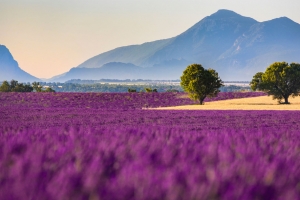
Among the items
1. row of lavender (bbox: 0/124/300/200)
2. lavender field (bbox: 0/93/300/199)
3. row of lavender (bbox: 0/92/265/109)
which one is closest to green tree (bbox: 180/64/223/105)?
row of lavender (bbox: 0/92/265/109)

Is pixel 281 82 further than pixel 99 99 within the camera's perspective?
No

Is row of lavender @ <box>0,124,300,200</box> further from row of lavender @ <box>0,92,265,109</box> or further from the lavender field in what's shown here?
row of lavender @ <box>0,92,265,109</box>

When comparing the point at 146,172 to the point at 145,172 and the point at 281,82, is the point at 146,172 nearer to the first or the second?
the point at 145,172

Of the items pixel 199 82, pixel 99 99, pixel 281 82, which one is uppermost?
pixel 199 82

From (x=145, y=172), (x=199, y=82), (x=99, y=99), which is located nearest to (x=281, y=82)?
(x=199, y=82)

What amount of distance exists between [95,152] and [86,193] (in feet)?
3.39

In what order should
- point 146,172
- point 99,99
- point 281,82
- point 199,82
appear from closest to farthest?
point 146,172
point 281,82
point 199,82
point 99,99

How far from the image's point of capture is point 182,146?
321 centimetres

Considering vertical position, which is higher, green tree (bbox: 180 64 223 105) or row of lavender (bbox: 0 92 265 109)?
green tree (bbox: 180 64 223 105)

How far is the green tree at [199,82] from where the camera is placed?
7062cm

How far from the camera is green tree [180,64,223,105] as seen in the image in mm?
70625

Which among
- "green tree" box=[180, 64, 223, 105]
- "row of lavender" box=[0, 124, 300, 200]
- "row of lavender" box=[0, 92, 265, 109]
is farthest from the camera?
"green tree" box=[180, 64, 223, 105]

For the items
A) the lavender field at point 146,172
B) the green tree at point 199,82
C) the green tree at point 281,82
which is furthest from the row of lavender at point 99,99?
the lavender field at point 146,172

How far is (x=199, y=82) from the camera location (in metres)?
70.6
